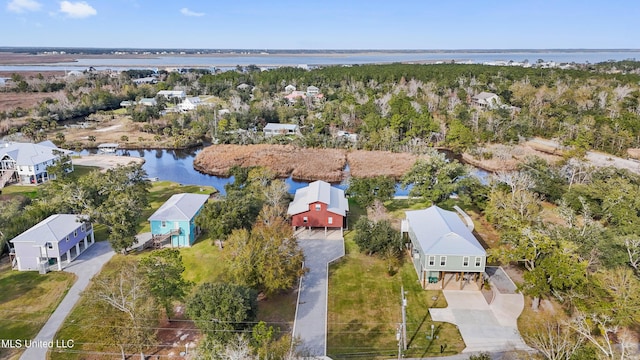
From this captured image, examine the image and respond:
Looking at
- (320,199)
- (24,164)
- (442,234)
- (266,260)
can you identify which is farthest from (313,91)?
(266,260)

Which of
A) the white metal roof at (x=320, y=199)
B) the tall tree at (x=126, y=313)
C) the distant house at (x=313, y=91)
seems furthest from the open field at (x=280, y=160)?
the distant house at (x=313, y=91)

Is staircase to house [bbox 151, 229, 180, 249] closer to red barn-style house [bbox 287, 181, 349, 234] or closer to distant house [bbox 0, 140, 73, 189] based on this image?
red barn-style house [bbox 287, 181, 349, 234]

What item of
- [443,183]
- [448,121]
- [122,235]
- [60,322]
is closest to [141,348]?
[60,322]

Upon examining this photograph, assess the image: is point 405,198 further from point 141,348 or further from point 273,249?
point 141,348

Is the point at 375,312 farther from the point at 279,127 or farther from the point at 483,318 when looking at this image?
the point at 279,127

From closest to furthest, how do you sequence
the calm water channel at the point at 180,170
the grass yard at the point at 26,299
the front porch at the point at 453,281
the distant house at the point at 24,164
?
the grass yard at the point at 26,299, the front porch at the point at 453,281, the distant house at the point at 24,164, the calm water channel at the point at 180,170

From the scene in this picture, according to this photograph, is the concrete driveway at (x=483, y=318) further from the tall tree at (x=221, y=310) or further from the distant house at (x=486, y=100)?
the distant house at (x=486, y=100)
